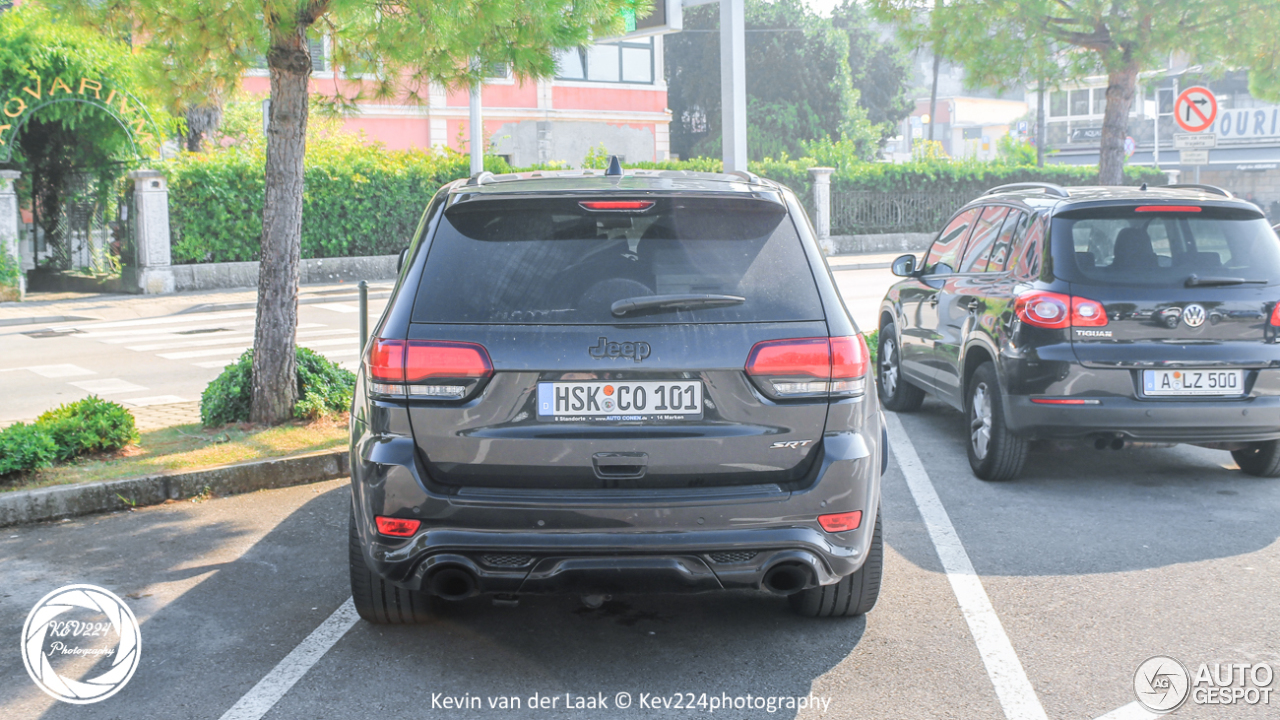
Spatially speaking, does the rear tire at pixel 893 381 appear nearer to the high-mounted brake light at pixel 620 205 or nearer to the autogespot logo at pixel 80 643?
the high-mounted brake light at pixel 620 205

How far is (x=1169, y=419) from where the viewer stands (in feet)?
20.6

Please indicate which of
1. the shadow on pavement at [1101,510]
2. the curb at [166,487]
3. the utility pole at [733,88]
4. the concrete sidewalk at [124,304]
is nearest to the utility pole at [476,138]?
the concrete sidewalk at [124,304]

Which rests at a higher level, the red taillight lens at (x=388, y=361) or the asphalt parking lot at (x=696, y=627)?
the red taillight lens at (x=388, y=361)

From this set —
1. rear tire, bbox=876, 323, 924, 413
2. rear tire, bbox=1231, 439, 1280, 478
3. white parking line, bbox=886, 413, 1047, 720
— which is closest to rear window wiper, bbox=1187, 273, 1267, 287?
rear tire, bbox=1231, 439, 1280, 478

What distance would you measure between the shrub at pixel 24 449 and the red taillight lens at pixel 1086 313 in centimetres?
557

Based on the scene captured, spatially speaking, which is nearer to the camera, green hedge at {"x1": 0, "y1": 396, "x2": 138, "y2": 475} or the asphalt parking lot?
the asphalt parking lot

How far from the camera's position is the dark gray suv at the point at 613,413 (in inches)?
148

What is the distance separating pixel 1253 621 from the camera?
14.7ft

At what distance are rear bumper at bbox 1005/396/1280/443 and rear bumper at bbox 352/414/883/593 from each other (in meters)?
2.94

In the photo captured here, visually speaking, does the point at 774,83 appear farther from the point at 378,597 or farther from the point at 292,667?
the point at 292,667

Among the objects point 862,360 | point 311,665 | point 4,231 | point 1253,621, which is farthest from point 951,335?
point 4,231

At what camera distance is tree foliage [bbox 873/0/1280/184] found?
13992 millimetres

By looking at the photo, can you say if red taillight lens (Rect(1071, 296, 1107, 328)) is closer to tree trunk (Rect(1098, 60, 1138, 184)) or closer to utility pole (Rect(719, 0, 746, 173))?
utility pole (Rect(719, 0, 746, 173))

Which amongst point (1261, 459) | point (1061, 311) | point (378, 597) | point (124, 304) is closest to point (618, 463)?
point (378, 597)
